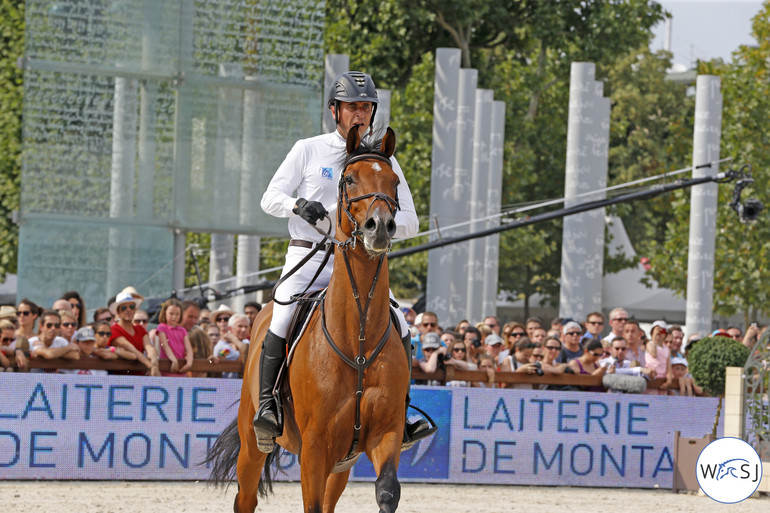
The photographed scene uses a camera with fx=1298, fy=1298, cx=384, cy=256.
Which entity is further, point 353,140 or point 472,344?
point 472,344

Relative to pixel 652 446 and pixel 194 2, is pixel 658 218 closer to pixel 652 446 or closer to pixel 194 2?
pixel 194 2

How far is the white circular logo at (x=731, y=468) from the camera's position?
12508mm

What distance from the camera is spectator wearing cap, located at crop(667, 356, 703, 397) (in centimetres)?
1483

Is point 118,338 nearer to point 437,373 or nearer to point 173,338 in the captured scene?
→ point 173,338

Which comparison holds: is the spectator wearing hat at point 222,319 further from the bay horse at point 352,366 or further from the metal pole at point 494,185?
the metal pole at point 494,185

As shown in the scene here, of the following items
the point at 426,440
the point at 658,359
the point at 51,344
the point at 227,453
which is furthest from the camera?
the point at 658,359

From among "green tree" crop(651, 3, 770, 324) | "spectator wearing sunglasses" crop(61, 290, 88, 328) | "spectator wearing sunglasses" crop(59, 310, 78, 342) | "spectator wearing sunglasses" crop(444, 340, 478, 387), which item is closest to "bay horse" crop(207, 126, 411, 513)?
"spectator wearing sunglasses" crop(59, 310, 78, 342)

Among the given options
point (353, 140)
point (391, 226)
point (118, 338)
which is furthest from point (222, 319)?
point (391, 226)

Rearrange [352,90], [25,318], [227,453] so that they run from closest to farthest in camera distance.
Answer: [352,90]
[227,453]
[25,318]

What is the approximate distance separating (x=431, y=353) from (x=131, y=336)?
10.4ft

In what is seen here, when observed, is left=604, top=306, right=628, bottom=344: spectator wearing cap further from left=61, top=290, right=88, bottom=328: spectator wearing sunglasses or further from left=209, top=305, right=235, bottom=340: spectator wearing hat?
left=61, top=290, right=88, bottom=328: spectator wearing sunglasses

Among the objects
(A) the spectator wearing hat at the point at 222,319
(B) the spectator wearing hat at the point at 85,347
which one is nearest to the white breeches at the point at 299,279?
(B) the spectator wearing hat at the point at 85,347

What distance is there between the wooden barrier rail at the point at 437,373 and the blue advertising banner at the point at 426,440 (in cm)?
19

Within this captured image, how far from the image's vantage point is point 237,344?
13.9 metres
